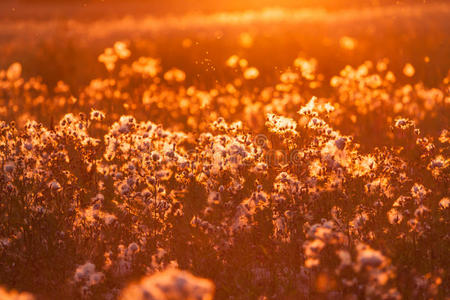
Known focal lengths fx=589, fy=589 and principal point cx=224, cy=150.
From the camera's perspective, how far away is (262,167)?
4484 mm

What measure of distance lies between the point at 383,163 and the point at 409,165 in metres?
0.86

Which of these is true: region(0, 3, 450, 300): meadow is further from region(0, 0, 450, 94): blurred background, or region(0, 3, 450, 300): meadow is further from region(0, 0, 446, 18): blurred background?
region(0, 0, 446, 18): blurred background

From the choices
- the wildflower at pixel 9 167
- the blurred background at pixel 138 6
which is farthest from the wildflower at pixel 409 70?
the blurred background at pixel 138 6

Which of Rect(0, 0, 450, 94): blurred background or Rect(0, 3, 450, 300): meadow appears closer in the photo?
Rect(0, 3, 450, 300): meadow

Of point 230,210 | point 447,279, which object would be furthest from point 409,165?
point 230,210

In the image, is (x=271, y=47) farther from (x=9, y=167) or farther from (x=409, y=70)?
(x=9, y=167)

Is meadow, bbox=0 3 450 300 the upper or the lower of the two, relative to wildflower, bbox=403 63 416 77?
lower

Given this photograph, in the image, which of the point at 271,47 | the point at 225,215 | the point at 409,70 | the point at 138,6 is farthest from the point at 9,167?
the point at 138,6

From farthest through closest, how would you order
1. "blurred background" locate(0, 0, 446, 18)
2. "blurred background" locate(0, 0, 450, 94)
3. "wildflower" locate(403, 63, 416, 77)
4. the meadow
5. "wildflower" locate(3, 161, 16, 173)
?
"blurred background" locate(0, 0, 446, 18) → "blurred background" locate(0, 0, 450, 94) → "wildflower" locate(403, 63, 416, 77) → "wildflower" locate(3, 161, 16, 173) → the meadow

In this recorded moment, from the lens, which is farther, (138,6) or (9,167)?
(138,6)

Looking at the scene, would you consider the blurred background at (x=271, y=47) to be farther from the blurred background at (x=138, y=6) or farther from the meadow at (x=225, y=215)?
the blurred background at (x=138, y=6)

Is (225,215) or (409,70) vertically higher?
(409,70)

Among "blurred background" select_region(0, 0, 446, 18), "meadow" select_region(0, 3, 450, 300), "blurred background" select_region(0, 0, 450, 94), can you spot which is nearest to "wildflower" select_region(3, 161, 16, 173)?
"meadow" select_region(0, 3, 450, 300)

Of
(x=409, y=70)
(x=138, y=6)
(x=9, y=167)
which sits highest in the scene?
(x=138, y=6)
